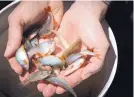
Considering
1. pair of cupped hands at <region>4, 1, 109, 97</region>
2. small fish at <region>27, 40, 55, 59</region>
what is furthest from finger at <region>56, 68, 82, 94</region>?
small fish at <region>27, 40, 55, 59</region>

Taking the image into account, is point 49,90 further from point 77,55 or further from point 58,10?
point 58,10

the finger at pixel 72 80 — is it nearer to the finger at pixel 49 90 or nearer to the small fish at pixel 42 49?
the finger at pixel 49 90

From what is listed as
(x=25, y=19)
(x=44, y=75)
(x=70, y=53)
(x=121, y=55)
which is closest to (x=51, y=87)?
(x=44, y=75)

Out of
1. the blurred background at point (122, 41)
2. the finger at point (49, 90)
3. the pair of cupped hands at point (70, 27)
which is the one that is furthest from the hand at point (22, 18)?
the blurred background at point (122, 41)

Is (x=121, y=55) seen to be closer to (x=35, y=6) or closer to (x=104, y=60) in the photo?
(x=104, y=60)

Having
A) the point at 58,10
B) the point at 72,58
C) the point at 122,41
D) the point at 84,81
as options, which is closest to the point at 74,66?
the point at 72,58

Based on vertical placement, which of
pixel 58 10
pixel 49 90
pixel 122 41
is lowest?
pixel 122 41

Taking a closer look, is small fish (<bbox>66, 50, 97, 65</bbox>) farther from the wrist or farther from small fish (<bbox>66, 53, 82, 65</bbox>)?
the wrist
